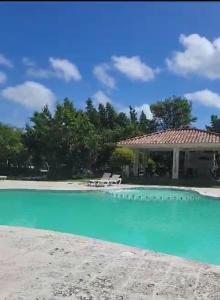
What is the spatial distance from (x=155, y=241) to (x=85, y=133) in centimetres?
2108

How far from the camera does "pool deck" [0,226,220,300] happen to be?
541 centimetres

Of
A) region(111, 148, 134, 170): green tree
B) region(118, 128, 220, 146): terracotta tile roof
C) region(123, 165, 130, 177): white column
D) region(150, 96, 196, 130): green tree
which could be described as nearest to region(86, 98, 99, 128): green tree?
region(123, 165, 130, 177): white column

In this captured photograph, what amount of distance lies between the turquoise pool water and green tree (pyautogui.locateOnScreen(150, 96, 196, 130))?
2704 cm

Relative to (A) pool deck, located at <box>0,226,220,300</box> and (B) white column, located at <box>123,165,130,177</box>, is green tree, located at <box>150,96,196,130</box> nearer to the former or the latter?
(B) white column, located at <box>123,165,130,177</box>

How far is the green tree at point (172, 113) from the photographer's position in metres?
49.1

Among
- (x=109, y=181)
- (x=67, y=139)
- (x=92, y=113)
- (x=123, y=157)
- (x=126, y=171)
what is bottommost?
(x=109, y=181)

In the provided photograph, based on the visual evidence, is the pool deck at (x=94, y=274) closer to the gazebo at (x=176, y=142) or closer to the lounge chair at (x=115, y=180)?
the lounge chair at (x=115, y=180)

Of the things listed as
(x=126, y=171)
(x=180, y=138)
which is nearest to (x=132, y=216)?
(x=180, y=138)

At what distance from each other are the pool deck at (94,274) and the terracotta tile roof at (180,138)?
19835 mm

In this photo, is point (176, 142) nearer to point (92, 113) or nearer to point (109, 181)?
point (109, 181)

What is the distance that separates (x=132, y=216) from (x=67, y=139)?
16.4 metres

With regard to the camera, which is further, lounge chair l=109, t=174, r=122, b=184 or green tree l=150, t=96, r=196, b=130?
green tree l=150, t=96, r=196, b=130

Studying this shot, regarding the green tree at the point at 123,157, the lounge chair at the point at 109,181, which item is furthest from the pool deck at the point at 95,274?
the green tree at the point at 123,157

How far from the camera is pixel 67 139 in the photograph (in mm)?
30953
